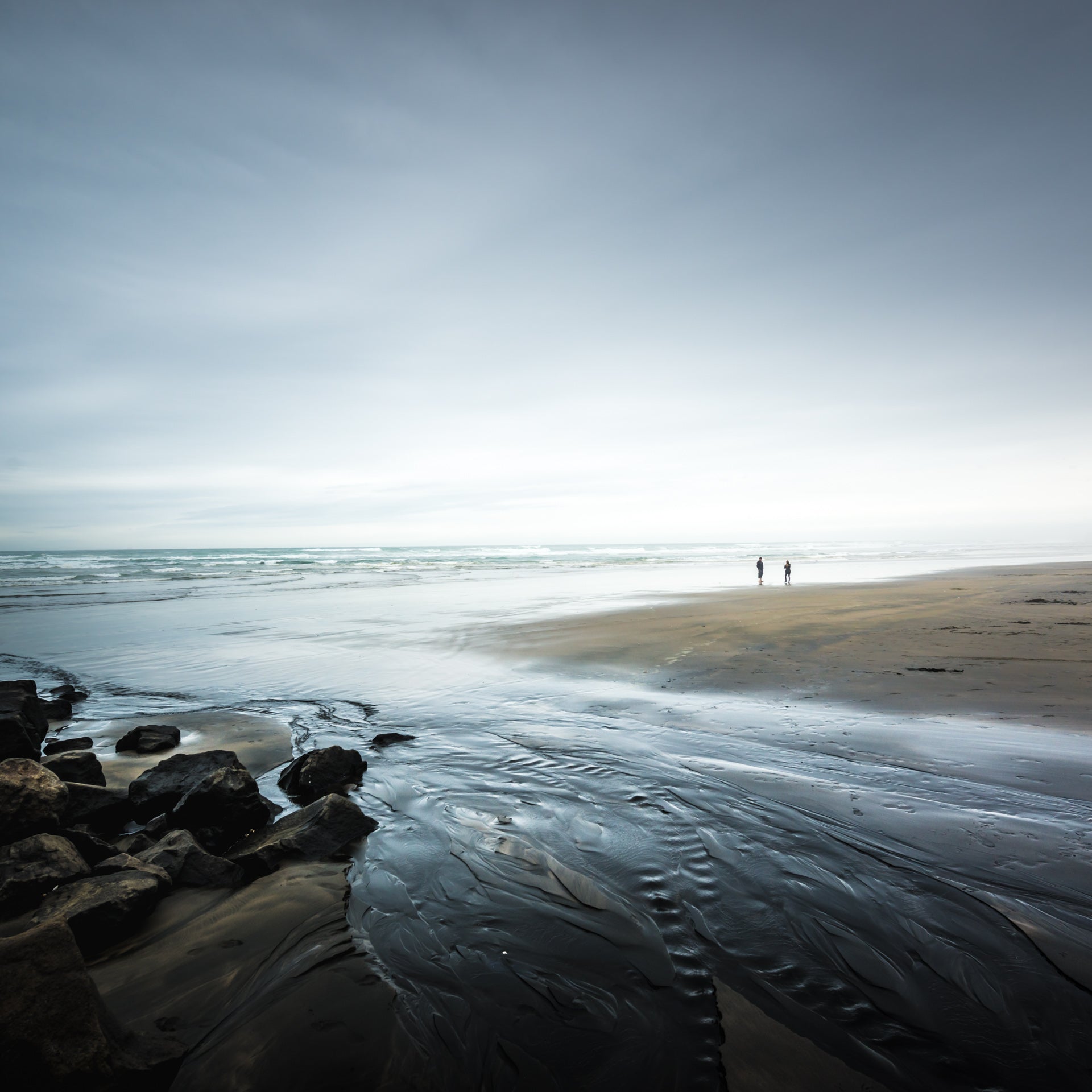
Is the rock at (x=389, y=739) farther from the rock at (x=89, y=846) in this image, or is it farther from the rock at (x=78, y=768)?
the rock at (x=89, y=846)

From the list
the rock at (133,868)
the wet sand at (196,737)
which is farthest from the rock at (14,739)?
the rock at (133,868)

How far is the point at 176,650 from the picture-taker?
13977 millimetres

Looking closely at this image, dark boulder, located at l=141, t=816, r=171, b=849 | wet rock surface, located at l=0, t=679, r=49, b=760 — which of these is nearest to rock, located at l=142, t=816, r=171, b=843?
dark boulder, located at l=141, t=816, r=171, b=849

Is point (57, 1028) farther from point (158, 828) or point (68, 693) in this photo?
point (68, 693)

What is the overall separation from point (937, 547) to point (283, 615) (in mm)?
77829

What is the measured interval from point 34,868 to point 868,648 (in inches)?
492

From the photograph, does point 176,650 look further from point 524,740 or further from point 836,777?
point 836,777

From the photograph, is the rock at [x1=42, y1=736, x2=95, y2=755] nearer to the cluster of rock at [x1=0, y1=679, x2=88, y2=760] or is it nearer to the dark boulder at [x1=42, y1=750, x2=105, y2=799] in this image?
the cluster of rock at [x1=0, y1=679, x2=88, y2=760]

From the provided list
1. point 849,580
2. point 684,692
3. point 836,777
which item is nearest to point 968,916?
point 836,777

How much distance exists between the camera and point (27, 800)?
438cm

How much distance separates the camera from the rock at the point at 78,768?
18.3 ft

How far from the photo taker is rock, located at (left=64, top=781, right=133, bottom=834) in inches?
196

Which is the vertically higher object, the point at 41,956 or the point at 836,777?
the point at 41,956

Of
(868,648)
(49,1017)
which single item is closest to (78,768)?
(49,1017)
